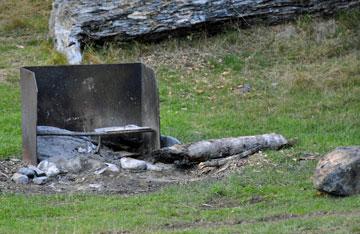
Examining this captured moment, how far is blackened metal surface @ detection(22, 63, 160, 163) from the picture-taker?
1159 cm

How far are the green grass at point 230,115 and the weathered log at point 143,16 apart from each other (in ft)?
0.78

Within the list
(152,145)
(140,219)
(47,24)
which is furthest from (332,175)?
(47,24)

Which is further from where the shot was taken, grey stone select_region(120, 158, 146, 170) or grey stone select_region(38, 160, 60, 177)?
grey stone select_region(120, 158, 146, 170)

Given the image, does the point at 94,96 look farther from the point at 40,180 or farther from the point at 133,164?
the point at 40,180

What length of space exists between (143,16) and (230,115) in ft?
12.9

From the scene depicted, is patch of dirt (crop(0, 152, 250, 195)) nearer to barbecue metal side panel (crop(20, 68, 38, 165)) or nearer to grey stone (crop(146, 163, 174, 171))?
grey stone (crop(146, 163, 174, 171))

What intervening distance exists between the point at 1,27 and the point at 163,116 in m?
6.66

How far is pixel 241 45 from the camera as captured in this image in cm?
1680

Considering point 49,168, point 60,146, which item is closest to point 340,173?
point 49,168

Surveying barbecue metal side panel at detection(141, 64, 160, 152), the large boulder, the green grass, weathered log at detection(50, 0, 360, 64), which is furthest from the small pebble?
weathered log at detection(50, 0, 360, 64)

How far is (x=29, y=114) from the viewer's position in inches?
419

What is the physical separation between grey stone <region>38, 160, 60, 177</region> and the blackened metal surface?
1.18 m

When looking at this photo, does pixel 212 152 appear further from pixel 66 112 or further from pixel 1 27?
pixel 1 27

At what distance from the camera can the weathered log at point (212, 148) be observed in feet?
34.6
